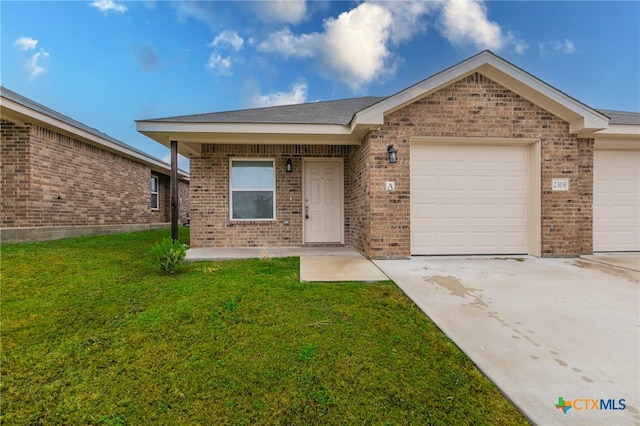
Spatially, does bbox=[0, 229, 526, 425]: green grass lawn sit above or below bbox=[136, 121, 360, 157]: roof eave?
below

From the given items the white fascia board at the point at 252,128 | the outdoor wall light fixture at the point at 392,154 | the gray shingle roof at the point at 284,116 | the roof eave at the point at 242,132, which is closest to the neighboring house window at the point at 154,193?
the roof eave at the point at 242,132

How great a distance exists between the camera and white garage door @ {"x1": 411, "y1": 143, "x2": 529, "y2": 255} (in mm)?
5734

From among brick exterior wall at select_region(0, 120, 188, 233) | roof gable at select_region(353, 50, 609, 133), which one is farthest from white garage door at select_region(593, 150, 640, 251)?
brick exterior wall at select_region(0, 120, 188, 233)

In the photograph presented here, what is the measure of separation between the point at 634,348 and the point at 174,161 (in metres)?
7.47

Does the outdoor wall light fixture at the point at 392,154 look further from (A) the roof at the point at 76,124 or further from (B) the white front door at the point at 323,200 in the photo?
(A) the roof at the point at 76,124

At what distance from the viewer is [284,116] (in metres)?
6.41

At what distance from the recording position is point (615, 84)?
10.3 m

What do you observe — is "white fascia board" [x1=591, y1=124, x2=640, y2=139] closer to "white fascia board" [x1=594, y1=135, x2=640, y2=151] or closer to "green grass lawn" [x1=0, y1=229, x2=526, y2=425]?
"white fascia board" [x1=594, y1=135, x2=640, y2=151]

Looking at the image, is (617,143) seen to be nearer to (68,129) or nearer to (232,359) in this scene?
(232,359)

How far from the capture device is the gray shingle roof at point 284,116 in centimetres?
591

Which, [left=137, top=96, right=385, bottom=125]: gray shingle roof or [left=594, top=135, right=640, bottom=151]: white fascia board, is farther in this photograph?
Result: [left=594, top=135, right=640, bottom=151]: white fascia board

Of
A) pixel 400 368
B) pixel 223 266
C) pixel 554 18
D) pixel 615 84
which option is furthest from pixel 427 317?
pixel 615 84

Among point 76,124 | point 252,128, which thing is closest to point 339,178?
point 252,128

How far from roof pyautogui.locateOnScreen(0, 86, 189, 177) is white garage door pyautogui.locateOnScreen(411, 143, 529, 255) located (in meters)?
8.85
